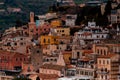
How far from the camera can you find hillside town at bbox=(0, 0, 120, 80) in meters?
75.6

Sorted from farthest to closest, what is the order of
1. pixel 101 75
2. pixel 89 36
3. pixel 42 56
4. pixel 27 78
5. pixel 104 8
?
1. pixel 104 8
2. pixel 89 36
3. pixel 42 56
4. pixel 27 78
5. pixel 101 75

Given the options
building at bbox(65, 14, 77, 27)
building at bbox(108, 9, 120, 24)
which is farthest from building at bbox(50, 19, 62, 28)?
building at bbox(108, 9, 120, 24)

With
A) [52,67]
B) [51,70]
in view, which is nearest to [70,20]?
[52,67]

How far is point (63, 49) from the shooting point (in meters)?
89.0

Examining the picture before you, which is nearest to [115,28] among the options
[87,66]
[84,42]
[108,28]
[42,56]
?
[108,28]

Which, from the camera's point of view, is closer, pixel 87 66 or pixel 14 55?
pixel 87 66

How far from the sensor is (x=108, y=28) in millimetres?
96500

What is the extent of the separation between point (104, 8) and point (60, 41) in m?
14.0

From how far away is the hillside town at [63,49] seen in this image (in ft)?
248

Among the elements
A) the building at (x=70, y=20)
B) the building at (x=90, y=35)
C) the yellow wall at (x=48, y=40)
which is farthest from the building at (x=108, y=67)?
the building at (x=70, y=20)

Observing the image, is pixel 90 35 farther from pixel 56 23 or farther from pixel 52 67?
pixel 56 23

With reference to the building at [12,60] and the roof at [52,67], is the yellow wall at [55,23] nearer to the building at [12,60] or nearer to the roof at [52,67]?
the building at [12,60]

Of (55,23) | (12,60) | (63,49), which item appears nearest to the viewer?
(63,49)

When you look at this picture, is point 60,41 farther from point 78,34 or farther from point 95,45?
point 95,45
